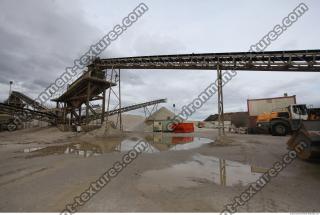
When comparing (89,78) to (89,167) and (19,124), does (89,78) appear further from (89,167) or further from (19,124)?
(19,124)

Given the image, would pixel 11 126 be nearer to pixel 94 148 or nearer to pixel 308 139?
pixel 94 148

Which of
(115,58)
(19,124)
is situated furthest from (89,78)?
(19,124)

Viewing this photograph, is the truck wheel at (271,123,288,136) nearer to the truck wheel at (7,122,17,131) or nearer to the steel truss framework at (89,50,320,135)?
the steel truss framework at (89,50,320,135)

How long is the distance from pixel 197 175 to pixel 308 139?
4.43 m

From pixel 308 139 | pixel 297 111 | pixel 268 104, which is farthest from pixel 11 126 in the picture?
pixel 297 111

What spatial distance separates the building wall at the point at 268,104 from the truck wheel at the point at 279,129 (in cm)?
279

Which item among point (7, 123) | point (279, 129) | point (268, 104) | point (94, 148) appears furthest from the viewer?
point (7, 123)

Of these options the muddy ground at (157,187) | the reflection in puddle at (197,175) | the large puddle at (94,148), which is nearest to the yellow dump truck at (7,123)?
the large puddle at (94,148)

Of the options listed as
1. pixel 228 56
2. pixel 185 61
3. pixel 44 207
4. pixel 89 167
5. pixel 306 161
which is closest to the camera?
pixel 44 207

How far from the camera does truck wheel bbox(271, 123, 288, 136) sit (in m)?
16.2

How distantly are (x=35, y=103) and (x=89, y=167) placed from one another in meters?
29.4

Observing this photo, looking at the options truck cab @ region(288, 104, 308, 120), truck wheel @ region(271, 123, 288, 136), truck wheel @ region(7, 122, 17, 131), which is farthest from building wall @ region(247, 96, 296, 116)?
truck wheel @ region(7, 122, 17, 131)

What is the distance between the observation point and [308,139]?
21.0ft

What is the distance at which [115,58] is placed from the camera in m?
21.4
